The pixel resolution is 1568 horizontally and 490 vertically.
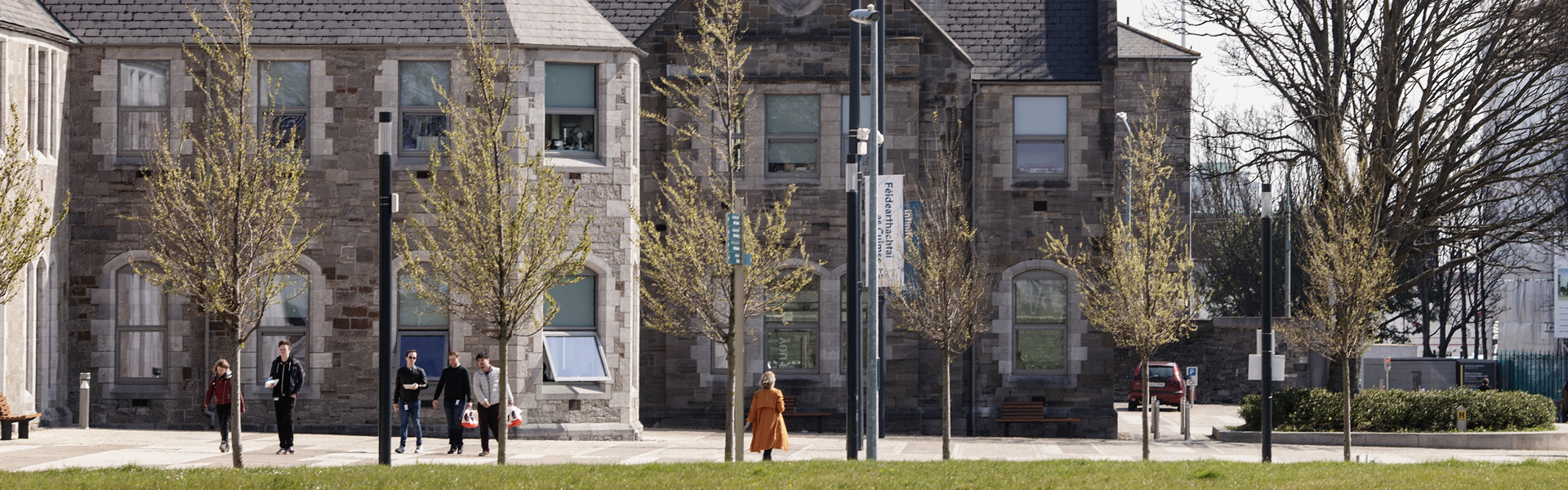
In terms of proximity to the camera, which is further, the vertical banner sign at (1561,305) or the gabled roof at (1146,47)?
the vertical banner sign at (1561,305)

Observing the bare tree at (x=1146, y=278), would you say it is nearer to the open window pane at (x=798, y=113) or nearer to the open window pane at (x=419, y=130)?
the open window pane at (x=798, y=113)

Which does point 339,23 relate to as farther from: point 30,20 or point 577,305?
point 577,305

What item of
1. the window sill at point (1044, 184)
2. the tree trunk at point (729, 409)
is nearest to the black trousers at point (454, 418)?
the tree trunk at point (729, 409)

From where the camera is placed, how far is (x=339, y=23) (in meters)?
22.7

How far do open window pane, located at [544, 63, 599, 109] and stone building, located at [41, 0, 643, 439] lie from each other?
0.02 metres

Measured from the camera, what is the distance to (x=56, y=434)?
20.2 metres

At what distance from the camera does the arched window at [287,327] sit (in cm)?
2272

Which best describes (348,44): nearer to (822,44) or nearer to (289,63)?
(289,63)

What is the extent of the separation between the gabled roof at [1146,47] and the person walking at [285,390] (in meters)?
16.9

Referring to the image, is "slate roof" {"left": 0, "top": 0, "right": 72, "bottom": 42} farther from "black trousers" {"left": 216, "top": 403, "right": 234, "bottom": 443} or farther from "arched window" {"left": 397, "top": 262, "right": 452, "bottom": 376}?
"black trousers" {"left": 216, "top": 403, "right": 234, "bottom": 443}

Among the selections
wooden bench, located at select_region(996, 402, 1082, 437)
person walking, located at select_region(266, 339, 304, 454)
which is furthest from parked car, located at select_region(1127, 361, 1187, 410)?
person walking, located at select_region(266, 339, 304, 454)

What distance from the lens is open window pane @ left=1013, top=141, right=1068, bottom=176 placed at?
28.5 meters

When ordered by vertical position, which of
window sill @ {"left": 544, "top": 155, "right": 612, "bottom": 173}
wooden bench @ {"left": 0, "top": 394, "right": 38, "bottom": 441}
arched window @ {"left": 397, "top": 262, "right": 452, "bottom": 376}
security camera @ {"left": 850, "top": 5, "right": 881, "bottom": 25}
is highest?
security camera @ {"left": 850, "top": 5, "right": 881, "bottom": 25}


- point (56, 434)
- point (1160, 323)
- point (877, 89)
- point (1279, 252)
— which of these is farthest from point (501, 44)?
point (1279, 252)
